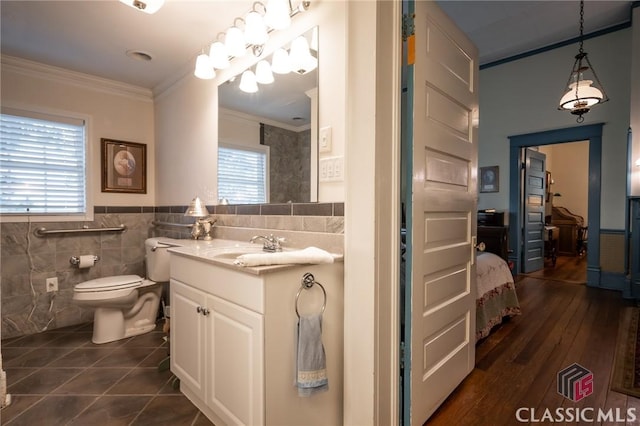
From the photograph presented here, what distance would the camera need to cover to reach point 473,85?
1.77 m

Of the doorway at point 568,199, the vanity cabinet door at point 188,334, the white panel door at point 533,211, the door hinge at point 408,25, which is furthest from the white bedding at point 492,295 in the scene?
the doorway at point 568,199

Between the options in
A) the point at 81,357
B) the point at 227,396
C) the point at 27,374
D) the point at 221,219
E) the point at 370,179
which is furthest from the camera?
the point at 221,219

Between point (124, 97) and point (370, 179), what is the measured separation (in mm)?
3059

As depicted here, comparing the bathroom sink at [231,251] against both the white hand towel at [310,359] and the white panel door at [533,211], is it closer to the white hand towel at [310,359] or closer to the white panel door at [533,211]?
the white hand towel at [310,359]

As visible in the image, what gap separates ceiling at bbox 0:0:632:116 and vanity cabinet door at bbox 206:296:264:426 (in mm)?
1854

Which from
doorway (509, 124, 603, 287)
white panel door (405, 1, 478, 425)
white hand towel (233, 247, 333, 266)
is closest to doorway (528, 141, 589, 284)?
doorway (509, 124, 603, 287)

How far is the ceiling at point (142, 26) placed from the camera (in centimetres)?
195

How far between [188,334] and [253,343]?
606 mm

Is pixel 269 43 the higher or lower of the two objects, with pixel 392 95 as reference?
higher

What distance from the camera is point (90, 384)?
6.03 feet

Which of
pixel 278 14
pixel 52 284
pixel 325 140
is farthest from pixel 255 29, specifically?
pixel 52 284

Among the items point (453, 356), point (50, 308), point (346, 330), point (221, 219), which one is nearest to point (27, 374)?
point (50, 308)

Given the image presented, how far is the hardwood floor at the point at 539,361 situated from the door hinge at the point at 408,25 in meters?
1.81

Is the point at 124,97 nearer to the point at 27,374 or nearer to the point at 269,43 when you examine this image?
the point at 269,43
